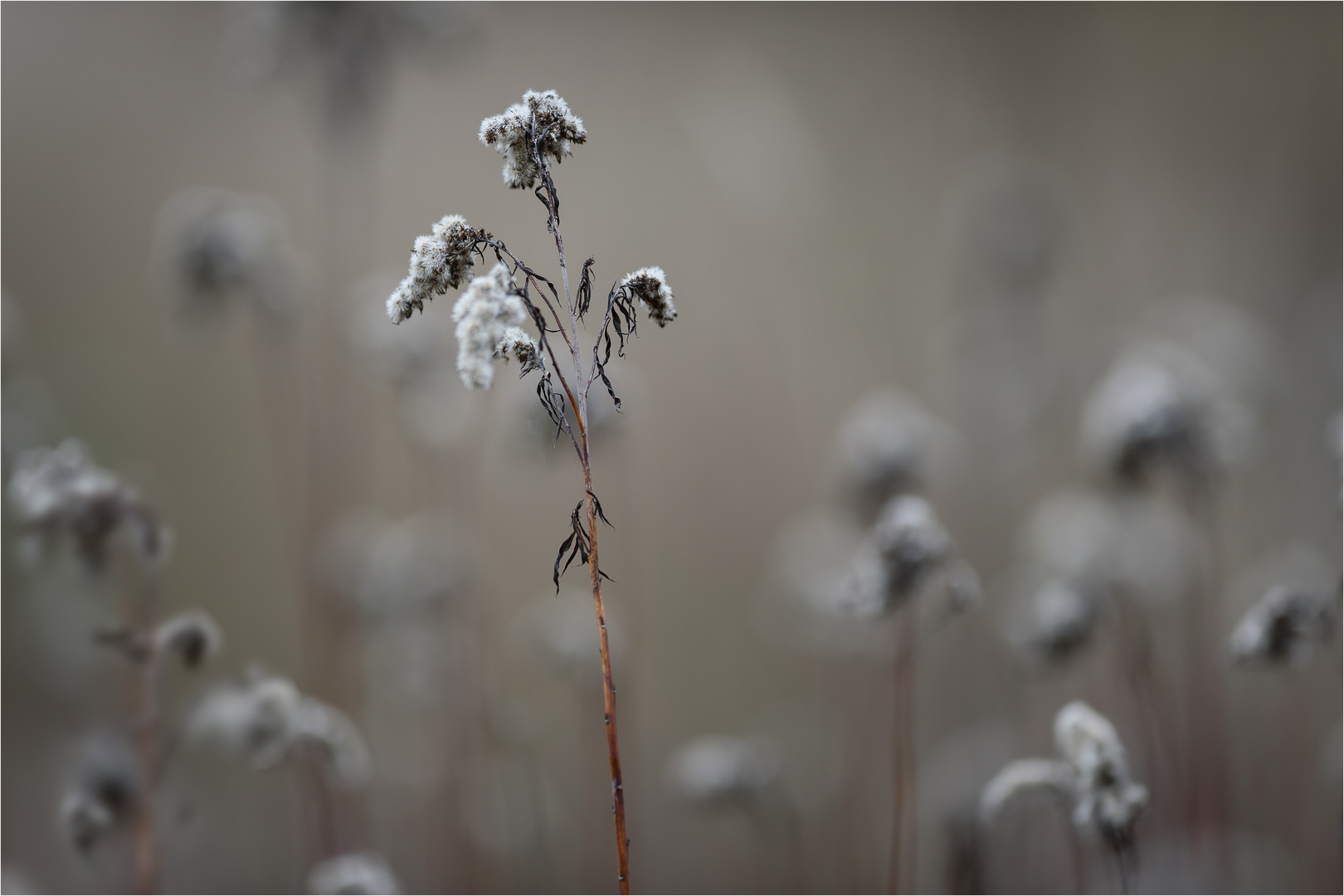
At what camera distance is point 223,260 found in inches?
75.5

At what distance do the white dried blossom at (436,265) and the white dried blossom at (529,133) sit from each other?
84 mm

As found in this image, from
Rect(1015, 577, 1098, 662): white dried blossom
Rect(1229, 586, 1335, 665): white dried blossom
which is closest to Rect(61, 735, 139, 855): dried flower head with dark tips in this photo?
Rect(1015, 577, 1098, 662): white dried blossom

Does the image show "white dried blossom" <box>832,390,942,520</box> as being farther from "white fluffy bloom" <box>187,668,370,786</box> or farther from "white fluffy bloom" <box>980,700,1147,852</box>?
"white fluffy bloom" <box>187,668,370,786</box>

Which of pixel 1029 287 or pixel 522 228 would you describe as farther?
pixel 522 228

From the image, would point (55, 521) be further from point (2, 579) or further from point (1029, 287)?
point (1029, 287)

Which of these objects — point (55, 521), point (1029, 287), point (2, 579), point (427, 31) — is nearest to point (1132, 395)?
point (1029, 287)

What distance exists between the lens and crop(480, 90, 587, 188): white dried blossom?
79 cm

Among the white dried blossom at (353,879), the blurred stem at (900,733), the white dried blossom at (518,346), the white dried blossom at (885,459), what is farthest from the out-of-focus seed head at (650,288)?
the white dried blossom at (885,459)

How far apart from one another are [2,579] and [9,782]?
0.75m

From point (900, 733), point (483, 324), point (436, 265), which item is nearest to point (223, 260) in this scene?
point (436, 265)

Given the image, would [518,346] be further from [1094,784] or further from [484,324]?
[1094,784]

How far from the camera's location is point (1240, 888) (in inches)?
72.7

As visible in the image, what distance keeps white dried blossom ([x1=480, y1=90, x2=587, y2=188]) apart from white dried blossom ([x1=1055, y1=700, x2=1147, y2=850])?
1.09 metres

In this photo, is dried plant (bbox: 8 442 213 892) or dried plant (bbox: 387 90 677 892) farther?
dried plant (bbox: 8 442 213 892)
